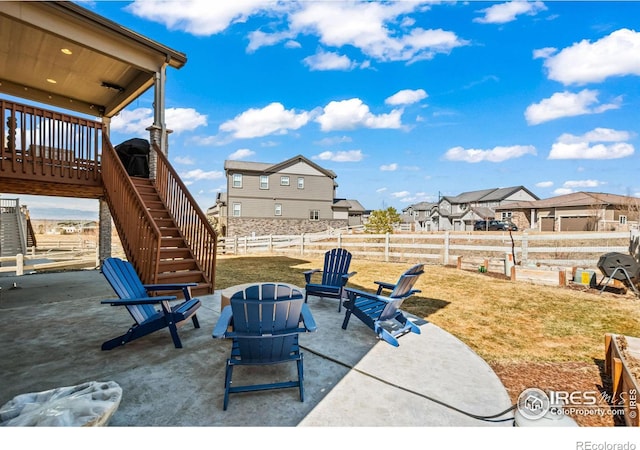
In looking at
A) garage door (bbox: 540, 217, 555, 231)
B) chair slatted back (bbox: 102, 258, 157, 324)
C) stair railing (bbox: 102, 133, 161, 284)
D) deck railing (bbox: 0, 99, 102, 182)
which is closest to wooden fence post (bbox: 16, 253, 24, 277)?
deck railing (bbox: 0, 99, 102, 182)

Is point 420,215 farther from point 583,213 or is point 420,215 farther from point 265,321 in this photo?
point 265,321

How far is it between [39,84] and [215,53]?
197 inches

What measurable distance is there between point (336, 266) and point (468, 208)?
37.2m

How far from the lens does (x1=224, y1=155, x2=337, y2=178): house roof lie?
1029 inches

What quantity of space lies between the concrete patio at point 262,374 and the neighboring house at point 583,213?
27.5 m

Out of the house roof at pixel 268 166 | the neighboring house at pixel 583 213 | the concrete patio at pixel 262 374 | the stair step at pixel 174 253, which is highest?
the house roof at pixel 268 166

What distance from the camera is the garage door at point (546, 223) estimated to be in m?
27.3

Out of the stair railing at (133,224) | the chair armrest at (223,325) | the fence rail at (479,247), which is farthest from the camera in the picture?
the fence rail at (479,247)

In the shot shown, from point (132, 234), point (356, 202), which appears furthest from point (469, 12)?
point (356, 202)

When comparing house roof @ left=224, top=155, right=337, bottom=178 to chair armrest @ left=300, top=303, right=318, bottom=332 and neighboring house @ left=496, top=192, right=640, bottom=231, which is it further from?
chair armrest @ left=300, top=303, right=318, bottom=332

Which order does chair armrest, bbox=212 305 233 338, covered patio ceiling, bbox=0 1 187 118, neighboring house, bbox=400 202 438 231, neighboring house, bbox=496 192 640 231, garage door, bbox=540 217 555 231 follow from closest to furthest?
chair armrest, bbox=212 305 233 338 → covered patio ceiling, bbox=0 1 187 118 → neighboring house, bbox=496 192 640 231 → garage door, bbox=540 217 555 231 → neighboring house, bbox=400 202 438 231

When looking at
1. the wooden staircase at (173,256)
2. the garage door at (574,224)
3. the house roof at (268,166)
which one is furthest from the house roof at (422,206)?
the wooden staircase at (173,256)
